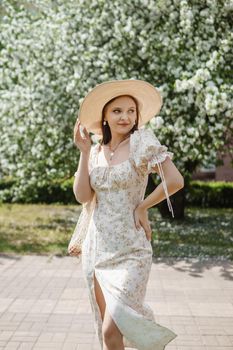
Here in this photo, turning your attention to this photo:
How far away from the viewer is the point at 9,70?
11.7 meters

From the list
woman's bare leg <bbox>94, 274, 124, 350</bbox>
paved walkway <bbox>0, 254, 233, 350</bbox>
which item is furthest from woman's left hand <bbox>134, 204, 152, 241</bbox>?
paved walkway <bbox>0, 254, 233, 350</bbox>

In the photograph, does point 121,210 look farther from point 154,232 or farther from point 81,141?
point 154,232

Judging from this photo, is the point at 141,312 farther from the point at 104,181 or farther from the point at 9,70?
the point at 9,70

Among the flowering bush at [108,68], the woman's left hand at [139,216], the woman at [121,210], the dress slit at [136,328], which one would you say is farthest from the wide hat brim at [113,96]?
the flowering bush at [108,68]

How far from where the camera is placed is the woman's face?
11.7ft

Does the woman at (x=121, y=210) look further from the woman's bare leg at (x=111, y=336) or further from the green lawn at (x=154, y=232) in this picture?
the green lawn at (x=154, y=232)

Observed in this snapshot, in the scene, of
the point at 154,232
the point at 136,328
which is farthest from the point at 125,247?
the point at 154,232

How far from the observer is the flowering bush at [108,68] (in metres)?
8.96

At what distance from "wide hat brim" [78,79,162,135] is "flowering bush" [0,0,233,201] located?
4.29 metres

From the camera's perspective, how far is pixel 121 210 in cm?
348

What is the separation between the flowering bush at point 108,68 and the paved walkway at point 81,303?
249 cm

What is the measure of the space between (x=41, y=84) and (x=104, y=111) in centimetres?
722

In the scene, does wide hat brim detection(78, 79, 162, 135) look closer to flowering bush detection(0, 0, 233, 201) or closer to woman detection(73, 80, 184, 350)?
woman detection(73, 80, 184, 350)

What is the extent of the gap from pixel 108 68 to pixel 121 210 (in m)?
7.07
